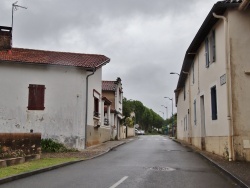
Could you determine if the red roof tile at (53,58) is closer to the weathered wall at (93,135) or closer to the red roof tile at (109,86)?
the weathered wall at (93,135)

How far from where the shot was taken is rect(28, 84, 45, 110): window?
22609mm

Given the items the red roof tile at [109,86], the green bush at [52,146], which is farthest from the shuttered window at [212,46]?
the red roof tile at [109,86]

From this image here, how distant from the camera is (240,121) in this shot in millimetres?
15055

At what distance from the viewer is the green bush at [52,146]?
21.7 m

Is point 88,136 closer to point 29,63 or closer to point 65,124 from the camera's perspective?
point 65,124

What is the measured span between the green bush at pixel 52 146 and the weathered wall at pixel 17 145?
5.18 m

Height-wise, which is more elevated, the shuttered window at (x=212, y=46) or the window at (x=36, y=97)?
the shuttered window at (x=212, y=46)

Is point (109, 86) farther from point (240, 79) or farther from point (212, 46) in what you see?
point (240, 79)

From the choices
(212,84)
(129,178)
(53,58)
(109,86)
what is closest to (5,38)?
(53,58)

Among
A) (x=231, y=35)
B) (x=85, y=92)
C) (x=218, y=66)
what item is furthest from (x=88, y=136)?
(x=231, y=35)

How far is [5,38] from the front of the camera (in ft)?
82.4

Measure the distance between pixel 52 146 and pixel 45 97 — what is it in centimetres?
313

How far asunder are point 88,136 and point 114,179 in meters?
14.6

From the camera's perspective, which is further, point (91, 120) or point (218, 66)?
point (91, 120)
